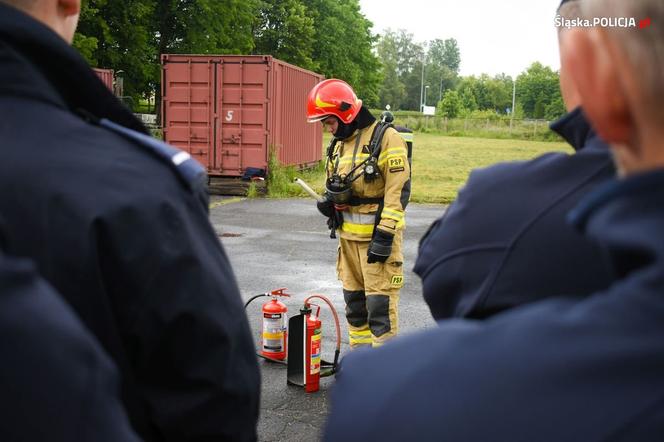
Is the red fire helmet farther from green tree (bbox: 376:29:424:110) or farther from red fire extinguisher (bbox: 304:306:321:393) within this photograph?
green tree (bbox: 376:29:424:110)

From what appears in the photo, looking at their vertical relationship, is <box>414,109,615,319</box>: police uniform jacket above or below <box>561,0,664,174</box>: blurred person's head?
below

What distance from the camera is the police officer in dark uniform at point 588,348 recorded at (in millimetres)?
716

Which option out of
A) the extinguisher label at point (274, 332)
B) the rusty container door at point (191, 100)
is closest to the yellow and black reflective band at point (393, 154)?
the extinguisher label at point (274, 332)

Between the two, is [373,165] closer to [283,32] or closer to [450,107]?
[283,32]

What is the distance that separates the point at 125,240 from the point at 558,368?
0.96m

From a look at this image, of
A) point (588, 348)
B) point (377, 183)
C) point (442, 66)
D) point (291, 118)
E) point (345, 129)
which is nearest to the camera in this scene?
Result: point (588, 348)

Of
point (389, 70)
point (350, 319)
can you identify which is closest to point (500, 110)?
A: point (389, 70)

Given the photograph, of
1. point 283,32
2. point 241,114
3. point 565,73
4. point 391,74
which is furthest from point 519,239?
point 391,74

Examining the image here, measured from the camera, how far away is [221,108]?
16594 millimetres

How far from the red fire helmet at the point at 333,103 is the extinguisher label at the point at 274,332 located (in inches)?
60.6

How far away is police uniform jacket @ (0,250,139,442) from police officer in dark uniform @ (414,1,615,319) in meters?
0.78

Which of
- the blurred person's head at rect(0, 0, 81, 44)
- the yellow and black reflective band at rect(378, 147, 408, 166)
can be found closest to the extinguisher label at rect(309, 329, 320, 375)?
the yellow and black reflective band at rect(378, 147, 408, 166)

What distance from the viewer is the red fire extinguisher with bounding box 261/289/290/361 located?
5758 millimetres

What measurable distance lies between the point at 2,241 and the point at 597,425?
0.80 meters
